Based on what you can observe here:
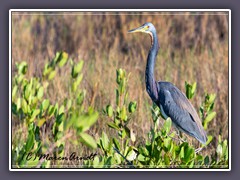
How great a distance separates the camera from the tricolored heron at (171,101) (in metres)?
4.14

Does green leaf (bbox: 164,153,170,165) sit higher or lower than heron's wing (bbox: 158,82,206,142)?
lower

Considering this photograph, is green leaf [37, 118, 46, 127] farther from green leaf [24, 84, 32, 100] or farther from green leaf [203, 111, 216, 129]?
green leaf [203, 111, 216, 129]

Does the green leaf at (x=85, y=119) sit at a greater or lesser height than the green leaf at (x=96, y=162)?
greater

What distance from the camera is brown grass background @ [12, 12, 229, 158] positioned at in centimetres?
443

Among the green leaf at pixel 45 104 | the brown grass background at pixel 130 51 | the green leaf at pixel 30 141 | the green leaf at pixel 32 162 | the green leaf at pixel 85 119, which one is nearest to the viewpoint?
the green leaf at pixel 85 119

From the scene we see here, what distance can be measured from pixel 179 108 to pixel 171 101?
67 millimetres

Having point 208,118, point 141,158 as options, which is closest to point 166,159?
point 141,158

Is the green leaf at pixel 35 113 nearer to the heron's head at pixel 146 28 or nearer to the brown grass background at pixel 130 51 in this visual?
the brown grass background at pixel 130 51

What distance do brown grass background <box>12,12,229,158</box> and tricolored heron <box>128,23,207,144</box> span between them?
11 cm

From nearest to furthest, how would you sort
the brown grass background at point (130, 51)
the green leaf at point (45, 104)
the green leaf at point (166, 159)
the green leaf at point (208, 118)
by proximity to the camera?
the green leaf at point (166, 159)
the green leaf at point (45, 104)
the green leaf at point (208, 118)
the brown grass background at point (130, 51)

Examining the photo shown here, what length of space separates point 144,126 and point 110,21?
58.6 inches

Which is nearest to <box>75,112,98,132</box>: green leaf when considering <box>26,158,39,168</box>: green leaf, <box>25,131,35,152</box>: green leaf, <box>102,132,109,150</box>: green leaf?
<box>25,131,35,152</box>: green leaf

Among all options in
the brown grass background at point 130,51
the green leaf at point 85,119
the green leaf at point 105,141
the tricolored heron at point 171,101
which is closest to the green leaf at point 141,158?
the green leaf at point 105,141

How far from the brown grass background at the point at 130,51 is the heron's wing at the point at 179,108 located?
Answer: 11 cm
